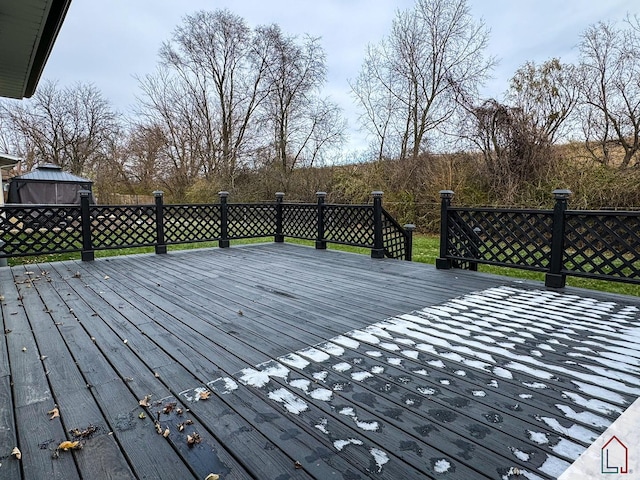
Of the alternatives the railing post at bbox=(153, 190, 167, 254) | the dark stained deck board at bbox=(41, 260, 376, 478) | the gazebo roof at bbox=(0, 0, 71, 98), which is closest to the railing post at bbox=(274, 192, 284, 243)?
the railing post at bbox=(153, 190, 167, 254)

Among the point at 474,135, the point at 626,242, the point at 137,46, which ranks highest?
the point at 137,46

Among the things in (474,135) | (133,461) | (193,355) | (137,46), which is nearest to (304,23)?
(137,46)

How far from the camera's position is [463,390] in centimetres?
174

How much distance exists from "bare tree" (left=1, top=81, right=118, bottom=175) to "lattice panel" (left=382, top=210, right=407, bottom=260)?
1318cm

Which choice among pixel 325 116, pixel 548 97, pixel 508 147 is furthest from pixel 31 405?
pixel 325 116

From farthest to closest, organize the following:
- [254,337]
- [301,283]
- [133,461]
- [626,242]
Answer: [301,283] → [626,242] → [254,337] → [133,461]

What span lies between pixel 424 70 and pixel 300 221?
6330 millimetres

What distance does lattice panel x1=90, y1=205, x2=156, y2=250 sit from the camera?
5.59 metres

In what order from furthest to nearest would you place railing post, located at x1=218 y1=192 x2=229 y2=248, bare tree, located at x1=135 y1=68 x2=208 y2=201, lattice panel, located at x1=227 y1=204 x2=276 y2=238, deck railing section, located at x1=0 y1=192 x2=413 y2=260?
bare tree, located at x1=135 y1=68 x2=208 y2=201 < lattice panel, located at x1=227 y1=204 x2=276 y2=238 < railing post, located at x1=218 y1=192 x2=229 y2=248 < deck railing section, located at x1=0 y1=192 x2=413 y2=260

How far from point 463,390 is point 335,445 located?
2.49 ft

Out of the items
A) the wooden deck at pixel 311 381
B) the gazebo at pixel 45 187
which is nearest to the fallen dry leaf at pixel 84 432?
the wooden deck at pixel 311 381

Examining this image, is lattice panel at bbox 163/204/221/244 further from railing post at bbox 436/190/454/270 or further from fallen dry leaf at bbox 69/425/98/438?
fallen dry leaf at bbox 69/425/98/438

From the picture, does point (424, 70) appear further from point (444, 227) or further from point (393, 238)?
point (444, 227)

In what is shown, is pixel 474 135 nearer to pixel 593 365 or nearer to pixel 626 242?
pixel 626 242
